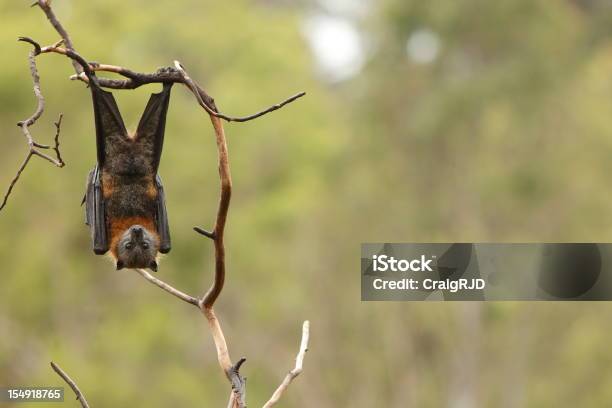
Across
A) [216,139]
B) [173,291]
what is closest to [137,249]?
[173,291]

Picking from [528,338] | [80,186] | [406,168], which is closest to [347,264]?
[406,168]

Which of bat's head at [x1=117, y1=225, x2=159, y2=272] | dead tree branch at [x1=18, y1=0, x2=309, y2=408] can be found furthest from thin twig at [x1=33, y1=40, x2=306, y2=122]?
bat's head at [x1=117, y1=225, x2=159, y2=272]

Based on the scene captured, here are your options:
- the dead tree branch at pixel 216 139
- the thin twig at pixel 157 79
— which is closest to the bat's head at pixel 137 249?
the dead tree branch at pixel 216 139

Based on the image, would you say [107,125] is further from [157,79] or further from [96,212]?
[157,79]

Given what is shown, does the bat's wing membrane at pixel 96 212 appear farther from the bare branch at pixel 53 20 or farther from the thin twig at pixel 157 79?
the bare branch at pixel 53 20

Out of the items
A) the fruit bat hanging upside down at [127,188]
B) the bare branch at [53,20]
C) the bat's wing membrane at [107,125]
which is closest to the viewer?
the bare branch at [53,20]

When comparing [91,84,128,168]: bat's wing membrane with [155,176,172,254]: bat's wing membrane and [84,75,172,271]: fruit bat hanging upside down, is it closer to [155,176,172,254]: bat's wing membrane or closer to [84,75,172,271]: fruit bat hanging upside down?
[84,75,172,271]: fruit bat hanging upside down
